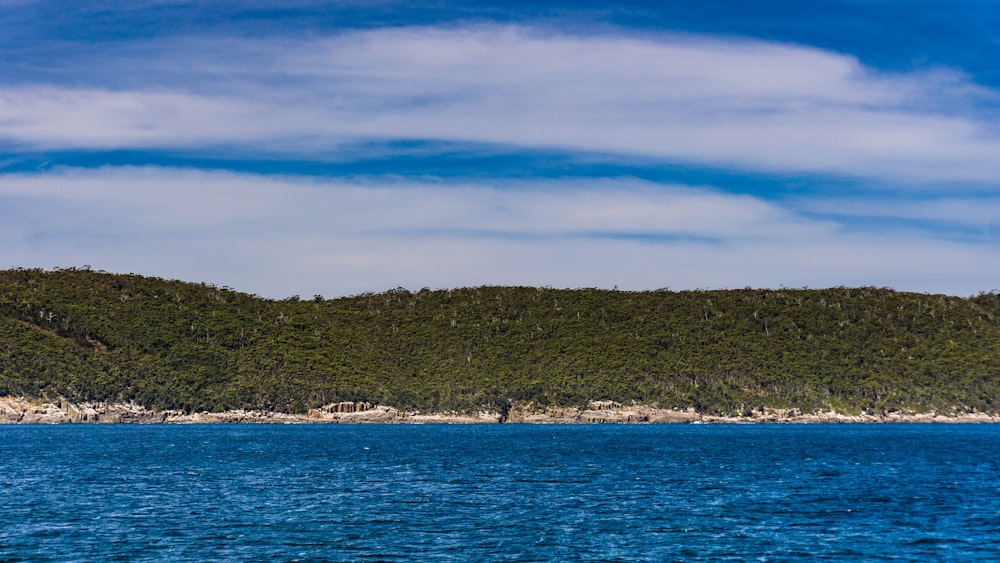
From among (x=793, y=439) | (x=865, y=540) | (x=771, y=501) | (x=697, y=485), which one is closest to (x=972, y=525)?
(x=865, y=540)

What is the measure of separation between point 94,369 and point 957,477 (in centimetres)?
16364

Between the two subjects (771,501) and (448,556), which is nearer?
(448,556)

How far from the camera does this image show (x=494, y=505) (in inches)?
2178

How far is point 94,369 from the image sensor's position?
189m

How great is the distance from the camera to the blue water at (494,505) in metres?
41.7

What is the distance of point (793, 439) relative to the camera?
13362cm

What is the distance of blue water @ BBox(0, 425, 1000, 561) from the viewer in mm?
41688

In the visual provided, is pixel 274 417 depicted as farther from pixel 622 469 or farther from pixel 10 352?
pixel 622 469

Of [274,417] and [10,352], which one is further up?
[10,352]

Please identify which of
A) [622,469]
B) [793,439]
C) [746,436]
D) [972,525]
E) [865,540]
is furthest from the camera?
[746,436]

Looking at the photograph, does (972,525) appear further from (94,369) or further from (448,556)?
(94,369)

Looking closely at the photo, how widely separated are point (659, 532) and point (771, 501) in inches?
578

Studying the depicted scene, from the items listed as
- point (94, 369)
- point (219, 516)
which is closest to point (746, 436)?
point (219, 516)

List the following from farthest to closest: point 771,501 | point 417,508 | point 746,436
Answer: point 746,436
point 771,501
point 417,508
